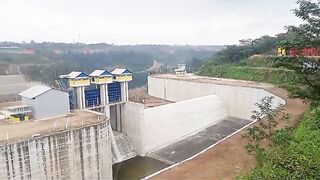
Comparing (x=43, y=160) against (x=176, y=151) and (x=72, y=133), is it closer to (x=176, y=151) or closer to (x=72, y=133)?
(x=72, y=133)

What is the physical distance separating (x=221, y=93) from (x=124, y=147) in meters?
12.2

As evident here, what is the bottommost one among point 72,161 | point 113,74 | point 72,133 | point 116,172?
point 116,172

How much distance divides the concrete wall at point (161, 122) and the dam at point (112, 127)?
Answer: 8cm

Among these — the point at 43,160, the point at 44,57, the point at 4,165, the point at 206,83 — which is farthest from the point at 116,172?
the point at 44,57

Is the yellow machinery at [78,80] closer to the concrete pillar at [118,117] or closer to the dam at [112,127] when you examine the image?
the dam at [112,127]

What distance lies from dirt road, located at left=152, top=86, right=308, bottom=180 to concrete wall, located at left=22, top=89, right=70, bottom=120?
401 inches

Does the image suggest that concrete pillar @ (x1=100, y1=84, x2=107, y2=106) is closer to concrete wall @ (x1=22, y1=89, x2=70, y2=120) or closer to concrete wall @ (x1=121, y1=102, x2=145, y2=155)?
concrete wall @ (x1=121, y1=102, x2=145, y2=155)

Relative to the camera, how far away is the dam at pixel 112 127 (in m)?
17.2

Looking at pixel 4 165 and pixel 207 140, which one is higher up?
pixel 4 165

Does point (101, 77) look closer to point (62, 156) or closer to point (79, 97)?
point (79, 97)

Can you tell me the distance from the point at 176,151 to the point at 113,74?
306 inches

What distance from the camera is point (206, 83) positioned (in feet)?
113

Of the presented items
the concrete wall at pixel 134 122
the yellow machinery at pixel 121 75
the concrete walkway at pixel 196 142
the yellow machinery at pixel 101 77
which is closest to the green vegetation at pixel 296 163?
the concrete walkway at pixel 196 142

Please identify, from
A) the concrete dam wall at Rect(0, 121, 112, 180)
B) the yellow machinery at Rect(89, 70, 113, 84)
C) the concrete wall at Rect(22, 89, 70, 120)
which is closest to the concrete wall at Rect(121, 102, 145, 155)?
the yellow machinery at Rect(89, 70, 113, 84)
